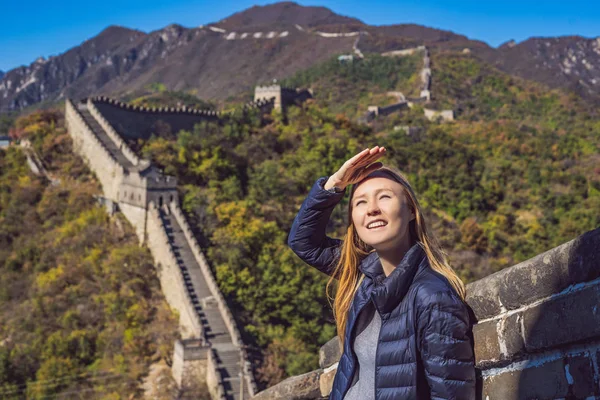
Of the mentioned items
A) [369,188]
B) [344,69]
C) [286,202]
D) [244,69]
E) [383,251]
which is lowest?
[383,251]

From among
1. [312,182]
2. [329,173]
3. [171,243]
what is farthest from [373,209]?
[329,173]

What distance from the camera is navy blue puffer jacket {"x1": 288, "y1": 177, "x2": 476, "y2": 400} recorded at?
292cm

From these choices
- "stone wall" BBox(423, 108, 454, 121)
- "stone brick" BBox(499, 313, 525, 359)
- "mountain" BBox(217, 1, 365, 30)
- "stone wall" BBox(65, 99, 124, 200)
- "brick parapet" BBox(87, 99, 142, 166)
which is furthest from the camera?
"mountain" BBox(217, 1, 365, 30)

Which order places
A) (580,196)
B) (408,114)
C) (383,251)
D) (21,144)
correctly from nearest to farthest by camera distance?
1. (383,251)
2. (21,144)
3. (580,196)
4. (408,114)

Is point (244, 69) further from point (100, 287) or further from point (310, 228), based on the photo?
point (310, 228)

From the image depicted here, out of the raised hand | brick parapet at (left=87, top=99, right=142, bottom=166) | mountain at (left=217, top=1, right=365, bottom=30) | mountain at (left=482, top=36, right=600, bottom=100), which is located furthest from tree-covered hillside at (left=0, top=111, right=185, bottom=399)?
mountain at (left=217, top=1, right=365, bottom=30)

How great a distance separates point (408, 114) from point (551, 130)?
11377 mm

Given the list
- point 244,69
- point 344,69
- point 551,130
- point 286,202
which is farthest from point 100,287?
point 244,69

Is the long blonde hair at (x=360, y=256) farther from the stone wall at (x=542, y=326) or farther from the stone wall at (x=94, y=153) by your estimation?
the stone wall at (x=94, y=153)

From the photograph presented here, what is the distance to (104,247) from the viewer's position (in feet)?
88.6

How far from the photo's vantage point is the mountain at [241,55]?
8712cm

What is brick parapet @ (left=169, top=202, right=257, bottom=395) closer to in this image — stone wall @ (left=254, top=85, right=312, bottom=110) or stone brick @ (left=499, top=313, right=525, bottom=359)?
stone brick @ (left=499, top=313, right=525, bottom=359)

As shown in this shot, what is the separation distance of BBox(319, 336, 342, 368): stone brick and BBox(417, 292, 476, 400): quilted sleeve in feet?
6.41

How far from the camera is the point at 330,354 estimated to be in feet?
16.5
